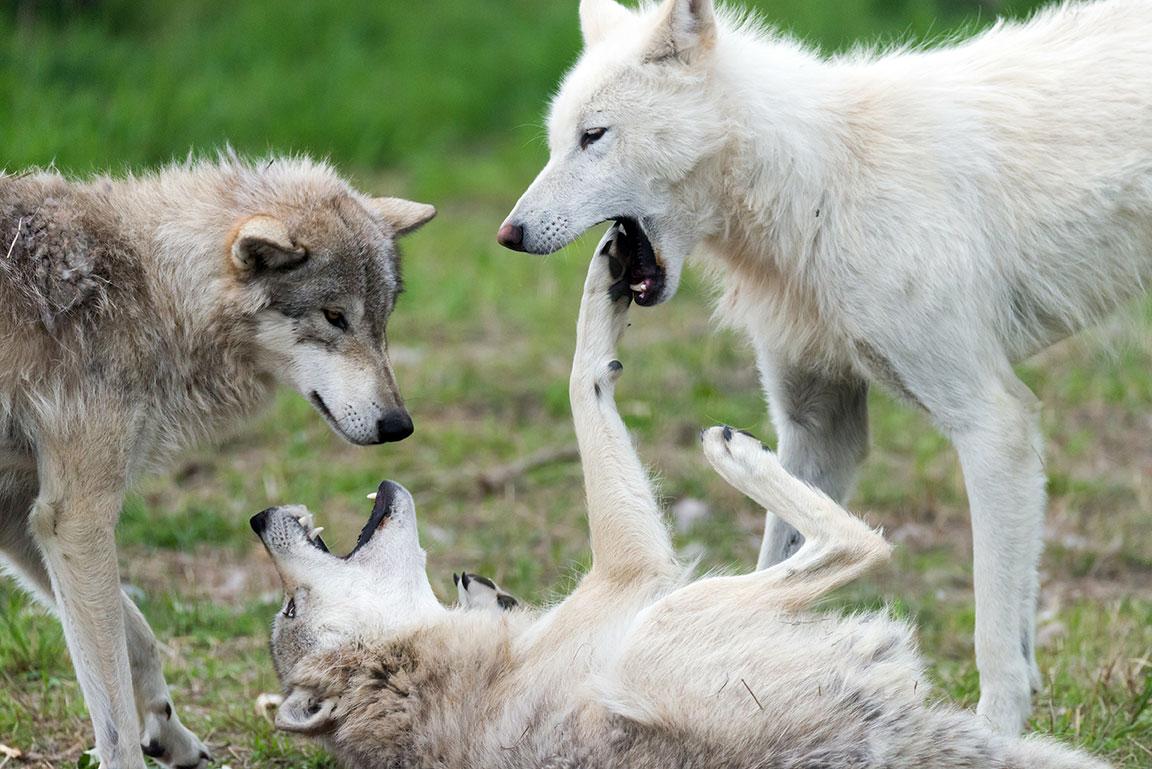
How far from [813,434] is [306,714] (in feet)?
6.35

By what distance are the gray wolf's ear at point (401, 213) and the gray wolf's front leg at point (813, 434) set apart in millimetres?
1221

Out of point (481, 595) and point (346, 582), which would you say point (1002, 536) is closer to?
point (481, 595)

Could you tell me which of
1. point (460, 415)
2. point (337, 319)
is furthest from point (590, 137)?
point (460, 415)

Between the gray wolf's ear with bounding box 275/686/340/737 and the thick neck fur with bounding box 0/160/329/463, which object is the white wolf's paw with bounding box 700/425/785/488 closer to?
the gray wolf's ear with bounding box 275/686/340/737

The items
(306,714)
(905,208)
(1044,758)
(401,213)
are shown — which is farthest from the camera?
(401,213)

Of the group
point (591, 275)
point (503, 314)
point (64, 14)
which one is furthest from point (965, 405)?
point (64, 14)

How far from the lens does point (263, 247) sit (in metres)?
4.59

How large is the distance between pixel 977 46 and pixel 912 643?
2130mm

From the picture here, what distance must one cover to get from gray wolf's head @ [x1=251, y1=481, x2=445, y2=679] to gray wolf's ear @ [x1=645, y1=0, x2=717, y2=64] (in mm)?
1585

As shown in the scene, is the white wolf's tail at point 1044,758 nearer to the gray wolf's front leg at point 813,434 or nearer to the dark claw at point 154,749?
the gray wolf's front leg at point 813,434

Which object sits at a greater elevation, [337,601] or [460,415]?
[337,601]

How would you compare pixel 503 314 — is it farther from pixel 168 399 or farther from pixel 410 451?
pixel 168 399

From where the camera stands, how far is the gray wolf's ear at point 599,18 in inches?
205

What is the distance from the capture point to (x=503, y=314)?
9312 millimetres
